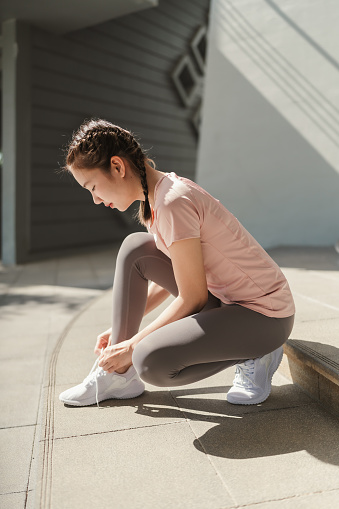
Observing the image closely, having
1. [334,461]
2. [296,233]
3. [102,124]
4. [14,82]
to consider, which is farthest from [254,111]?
[334,461]

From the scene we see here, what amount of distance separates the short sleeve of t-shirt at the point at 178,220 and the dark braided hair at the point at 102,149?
0.51 ft

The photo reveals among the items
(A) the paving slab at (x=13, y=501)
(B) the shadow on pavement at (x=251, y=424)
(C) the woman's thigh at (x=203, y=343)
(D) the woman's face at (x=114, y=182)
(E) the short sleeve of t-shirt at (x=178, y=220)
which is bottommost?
(A) the paving slab at (x=13, y=501)

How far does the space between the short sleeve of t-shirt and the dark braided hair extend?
0.16 meters

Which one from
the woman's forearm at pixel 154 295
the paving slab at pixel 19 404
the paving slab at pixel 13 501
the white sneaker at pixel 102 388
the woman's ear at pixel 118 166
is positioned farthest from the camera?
the paving slab at pixel 19 404

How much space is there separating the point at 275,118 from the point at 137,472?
12.7ft

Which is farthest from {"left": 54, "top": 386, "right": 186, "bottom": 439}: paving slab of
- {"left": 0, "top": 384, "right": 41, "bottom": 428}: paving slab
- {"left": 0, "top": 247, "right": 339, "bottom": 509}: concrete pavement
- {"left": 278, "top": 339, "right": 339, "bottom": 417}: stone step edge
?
{"left": 278, "top": 339, "right": 339, "bottom": 417}: stone step edge

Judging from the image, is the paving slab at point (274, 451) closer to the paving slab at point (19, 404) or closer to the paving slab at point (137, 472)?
the paving slab at point (137, 472)

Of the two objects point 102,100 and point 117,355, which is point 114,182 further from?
point 102,100

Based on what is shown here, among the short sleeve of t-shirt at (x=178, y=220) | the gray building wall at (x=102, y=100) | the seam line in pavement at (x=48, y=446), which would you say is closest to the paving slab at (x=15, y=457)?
the seam line in pavement at (x=48, y=446)

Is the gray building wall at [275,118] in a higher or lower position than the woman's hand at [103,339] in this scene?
higher

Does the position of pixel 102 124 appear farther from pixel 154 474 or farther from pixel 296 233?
pixel 296 233

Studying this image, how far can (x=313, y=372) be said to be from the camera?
167 centimetres

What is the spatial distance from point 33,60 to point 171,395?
483 centimetres

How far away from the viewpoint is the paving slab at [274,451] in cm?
123
